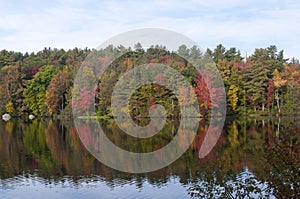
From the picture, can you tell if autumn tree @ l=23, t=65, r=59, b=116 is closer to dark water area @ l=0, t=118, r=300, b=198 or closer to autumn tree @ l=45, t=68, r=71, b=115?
autumn tree @ l=45, t=68, r=71, b=115

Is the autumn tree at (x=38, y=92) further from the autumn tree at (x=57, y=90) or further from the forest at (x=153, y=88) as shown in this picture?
the autumn tree at (x=57, y=90)

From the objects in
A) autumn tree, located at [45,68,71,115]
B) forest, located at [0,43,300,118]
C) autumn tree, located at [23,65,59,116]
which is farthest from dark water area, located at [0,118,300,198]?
autumn tree, located at [23,65,59,116]

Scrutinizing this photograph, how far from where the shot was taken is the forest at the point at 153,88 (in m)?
39.0

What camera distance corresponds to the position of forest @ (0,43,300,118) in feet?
128

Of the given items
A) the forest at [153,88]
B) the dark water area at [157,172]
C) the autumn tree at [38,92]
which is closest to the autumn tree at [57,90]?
the forest at [153,88]

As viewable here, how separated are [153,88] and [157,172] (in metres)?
24.5

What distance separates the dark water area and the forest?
644 inches

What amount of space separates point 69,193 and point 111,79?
91.4 feet

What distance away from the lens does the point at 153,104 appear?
39.2 m

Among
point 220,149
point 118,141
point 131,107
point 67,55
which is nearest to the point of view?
point 220,149

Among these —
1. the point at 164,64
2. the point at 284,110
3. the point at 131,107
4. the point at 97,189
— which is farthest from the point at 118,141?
the point at 284,110

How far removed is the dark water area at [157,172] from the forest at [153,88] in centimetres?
1636

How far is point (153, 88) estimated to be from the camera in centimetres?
3866

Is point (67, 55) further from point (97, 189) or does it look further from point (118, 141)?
point (97, 189)
